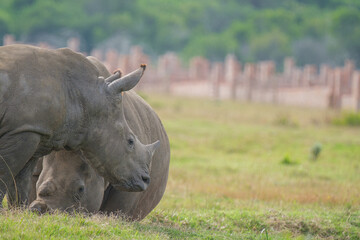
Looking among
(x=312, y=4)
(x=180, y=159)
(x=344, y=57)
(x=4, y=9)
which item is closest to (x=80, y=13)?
(x=4, y=9)

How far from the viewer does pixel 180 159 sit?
1403 cm

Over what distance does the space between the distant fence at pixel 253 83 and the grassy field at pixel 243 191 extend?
1188cm

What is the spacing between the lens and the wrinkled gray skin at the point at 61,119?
5.23 m

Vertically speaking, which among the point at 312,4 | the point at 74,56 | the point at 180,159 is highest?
the point at 312,4

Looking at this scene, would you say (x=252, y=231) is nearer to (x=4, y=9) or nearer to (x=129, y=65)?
(x=129, y=65)

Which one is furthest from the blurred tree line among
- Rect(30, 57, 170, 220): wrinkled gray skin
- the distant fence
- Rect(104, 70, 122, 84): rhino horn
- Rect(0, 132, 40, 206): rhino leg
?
Rect(0, 132, 40, 206): rhino leg

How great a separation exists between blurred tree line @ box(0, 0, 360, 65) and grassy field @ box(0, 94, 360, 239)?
4757cm

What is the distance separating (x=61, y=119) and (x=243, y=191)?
556 centimetres

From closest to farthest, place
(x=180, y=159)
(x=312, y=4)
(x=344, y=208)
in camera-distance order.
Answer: (x=344, y=208)
(x=180, y=159)
(x=312, y=4)

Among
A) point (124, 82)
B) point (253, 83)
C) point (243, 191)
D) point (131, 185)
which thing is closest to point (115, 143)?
point (131, 185)

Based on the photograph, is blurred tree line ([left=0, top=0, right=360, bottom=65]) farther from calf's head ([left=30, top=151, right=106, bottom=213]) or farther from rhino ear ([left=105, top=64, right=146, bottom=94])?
rhino ear ([left=105, top=64, right=146, bottom=94])

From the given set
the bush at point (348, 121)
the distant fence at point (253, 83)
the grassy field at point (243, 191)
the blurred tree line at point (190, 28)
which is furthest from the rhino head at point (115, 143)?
the blurred tree line at point (190, 28)

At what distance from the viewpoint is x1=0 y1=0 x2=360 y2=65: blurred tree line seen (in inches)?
2687

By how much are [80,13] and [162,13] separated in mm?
13060
